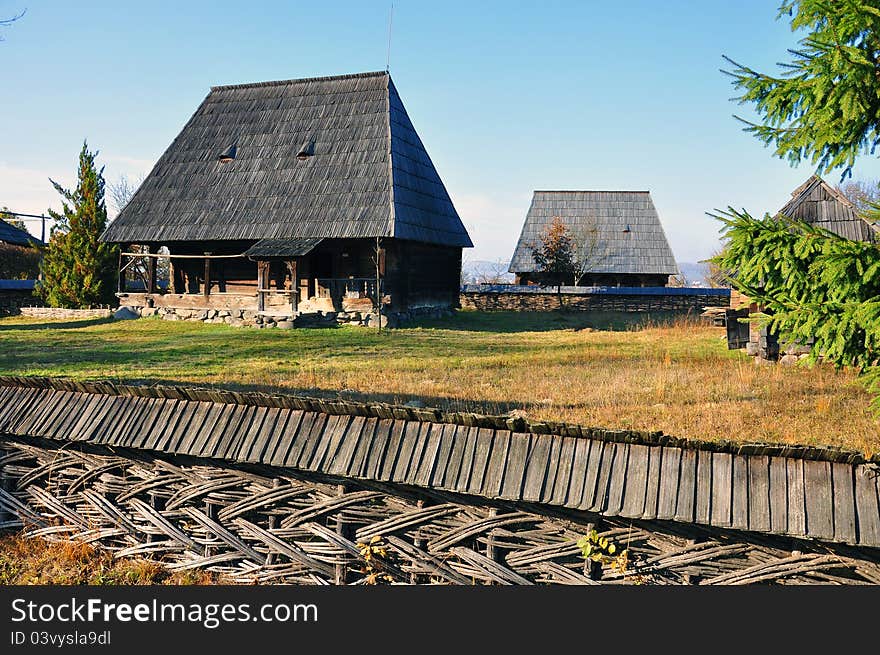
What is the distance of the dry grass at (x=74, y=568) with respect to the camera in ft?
15.4

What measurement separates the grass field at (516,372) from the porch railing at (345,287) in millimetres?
1905

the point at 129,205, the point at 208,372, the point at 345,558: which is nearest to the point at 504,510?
the point at 345,558

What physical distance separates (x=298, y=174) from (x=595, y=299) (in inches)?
555

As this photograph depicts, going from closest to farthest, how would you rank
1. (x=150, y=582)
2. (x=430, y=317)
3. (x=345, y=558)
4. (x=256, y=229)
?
(x=345, y=558)
(x=150, y=582)
(x=256, y=229)
(x=430, y=317)

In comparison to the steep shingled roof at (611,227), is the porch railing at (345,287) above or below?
below

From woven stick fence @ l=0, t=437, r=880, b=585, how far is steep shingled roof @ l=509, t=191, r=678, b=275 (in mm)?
30224

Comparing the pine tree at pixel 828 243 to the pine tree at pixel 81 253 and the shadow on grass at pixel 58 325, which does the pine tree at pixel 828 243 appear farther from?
the pine tree at pixel 81 253

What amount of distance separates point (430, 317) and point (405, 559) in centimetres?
1806

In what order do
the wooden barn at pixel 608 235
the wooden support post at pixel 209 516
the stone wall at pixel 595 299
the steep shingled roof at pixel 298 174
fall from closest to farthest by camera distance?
the wooden support post at pixel 209 516 < the steep shingled roof at pixel 298 174 < the stone wall at pixel 595 299 < the wooden barn at pixel 608 235

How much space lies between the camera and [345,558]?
4309mm

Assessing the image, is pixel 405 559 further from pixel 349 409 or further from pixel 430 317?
pixel 430 317

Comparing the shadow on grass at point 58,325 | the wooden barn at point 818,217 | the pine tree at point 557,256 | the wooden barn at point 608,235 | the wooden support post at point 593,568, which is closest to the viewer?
the wooden support post at point 593,568

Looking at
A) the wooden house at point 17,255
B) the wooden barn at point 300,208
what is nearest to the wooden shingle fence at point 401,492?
the wooden barn at point 300,208

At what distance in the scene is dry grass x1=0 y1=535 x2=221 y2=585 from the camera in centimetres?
470
